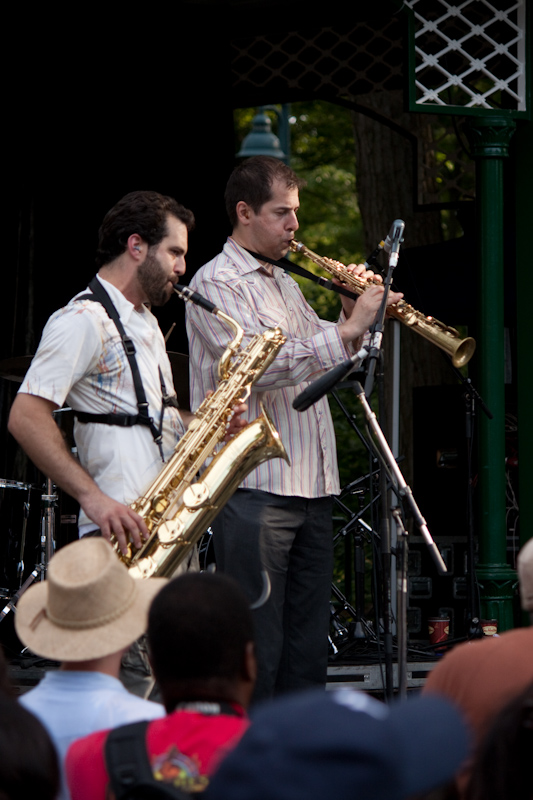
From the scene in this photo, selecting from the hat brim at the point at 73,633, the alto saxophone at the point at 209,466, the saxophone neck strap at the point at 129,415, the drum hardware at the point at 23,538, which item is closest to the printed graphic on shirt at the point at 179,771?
the hat brim at the point at 73,633

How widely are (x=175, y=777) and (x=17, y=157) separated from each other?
579 cm

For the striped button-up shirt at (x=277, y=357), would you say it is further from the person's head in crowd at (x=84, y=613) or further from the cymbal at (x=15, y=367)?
the cymbal at (x=15, y=367)

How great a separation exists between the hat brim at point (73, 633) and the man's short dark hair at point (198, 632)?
0.25 meters

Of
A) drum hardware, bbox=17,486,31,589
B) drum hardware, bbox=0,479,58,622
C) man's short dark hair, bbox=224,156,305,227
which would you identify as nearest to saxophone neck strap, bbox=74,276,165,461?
man's short dark hair, bbox=224,156,305,227

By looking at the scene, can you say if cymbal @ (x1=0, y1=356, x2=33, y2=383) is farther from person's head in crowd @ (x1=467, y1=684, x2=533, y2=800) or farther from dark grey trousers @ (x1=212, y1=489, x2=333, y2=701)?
person's head in crowd @ (x1=467, y1=684, x2=533, y2=800)

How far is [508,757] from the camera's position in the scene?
5.02ft

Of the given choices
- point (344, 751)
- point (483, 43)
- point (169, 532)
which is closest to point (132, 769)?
point (344, 751)

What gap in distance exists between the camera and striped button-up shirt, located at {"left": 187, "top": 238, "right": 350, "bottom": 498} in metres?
4.15

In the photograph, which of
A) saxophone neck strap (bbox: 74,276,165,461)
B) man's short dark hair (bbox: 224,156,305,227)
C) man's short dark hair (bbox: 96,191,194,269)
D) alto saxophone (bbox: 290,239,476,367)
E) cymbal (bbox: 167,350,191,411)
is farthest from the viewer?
cymbal (bbox: 167,350,191,411)

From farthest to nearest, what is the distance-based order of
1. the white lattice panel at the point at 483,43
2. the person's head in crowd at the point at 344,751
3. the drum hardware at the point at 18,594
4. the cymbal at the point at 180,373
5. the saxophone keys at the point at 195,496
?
the drum hardware at the point at 18,594 < the white lattice panel at the point at 483,43 < the cymbal at the point at 180,373 < the saxophone keys at the point at 195,496 < the person's head in crowd at the point at 344,751

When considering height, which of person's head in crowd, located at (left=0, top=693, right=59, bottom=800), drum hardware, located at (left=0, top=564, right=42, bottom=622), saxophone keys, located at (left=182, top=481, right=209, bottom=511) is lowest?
drum hardware, located at (left=0, top=564, right=42, bottom=622)

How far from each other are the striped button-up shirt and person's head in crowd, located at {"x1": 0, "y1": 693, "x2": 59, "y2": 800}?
2.49 m

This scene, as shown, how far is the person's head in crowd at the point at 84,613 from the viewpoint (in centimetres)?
248

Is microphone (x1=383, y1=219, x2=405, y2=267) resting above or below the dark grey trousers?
above
